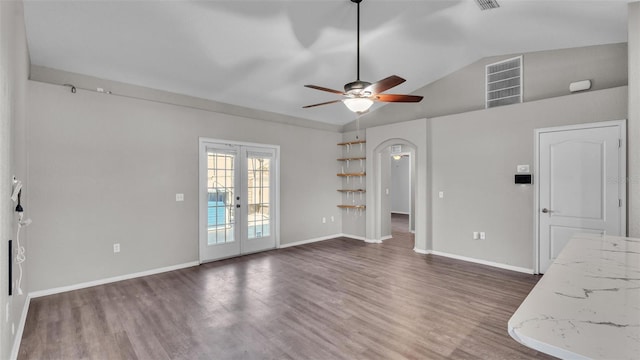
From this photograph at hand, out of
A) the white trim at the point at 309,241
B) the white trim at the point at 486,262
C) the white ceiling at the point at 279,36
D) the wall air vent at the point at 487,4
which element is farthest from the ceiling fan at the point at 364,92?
the white trim at the point at 309,241

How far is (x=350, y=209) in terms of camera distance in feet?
24.2

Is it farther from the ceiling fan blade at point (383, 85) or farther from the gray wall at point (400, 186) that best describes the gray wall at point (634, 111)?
the gray wall at point (400, 186)

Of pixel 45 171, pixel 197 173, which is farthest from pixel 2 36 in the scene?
pixel 197 173

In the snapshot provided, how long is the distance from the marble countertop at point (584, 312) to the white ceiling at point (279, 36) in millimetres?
3127

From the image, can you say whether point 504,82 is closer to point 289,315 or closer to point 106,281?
point 289,315

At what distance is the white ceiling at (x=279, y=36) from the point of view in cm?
317

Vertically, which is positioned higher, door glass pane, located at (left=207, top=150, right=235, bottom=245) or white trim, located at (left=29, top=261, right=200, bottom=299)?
door glass pane, located at (left=207, top=150, right=235, bottom=245)

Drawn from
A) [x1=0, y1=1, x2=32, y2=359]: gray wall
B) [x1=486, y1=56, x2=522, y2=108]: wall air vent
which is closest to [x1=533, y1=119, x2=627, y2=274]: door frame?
[x1=486, y1=56, x2=522, y2=108]: wall air vent

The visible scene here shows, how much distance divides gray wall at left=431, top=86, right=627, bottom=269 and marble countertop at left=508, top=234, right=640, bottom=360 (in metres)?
3.25

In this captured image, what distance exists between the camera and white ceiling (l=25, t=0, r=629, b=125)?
3170 mm

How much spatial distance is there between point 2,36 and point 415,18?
3867 mm

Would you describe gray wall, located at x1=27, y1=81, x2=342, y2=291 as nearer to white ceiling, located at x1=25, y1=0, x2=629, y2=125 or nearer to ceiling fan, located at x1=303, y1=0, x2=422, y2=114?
white ceiling, located at x1=25, y1=0, x2=629, y2=125

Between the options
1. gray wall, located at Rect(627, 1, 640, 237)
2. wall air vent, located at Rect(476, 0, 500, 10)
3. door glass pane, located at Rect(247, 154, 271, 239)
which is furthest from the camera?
door glass pane, located at Rect(247, 154, 271, 239)

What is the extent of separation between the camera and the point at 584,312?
41.7 inches
